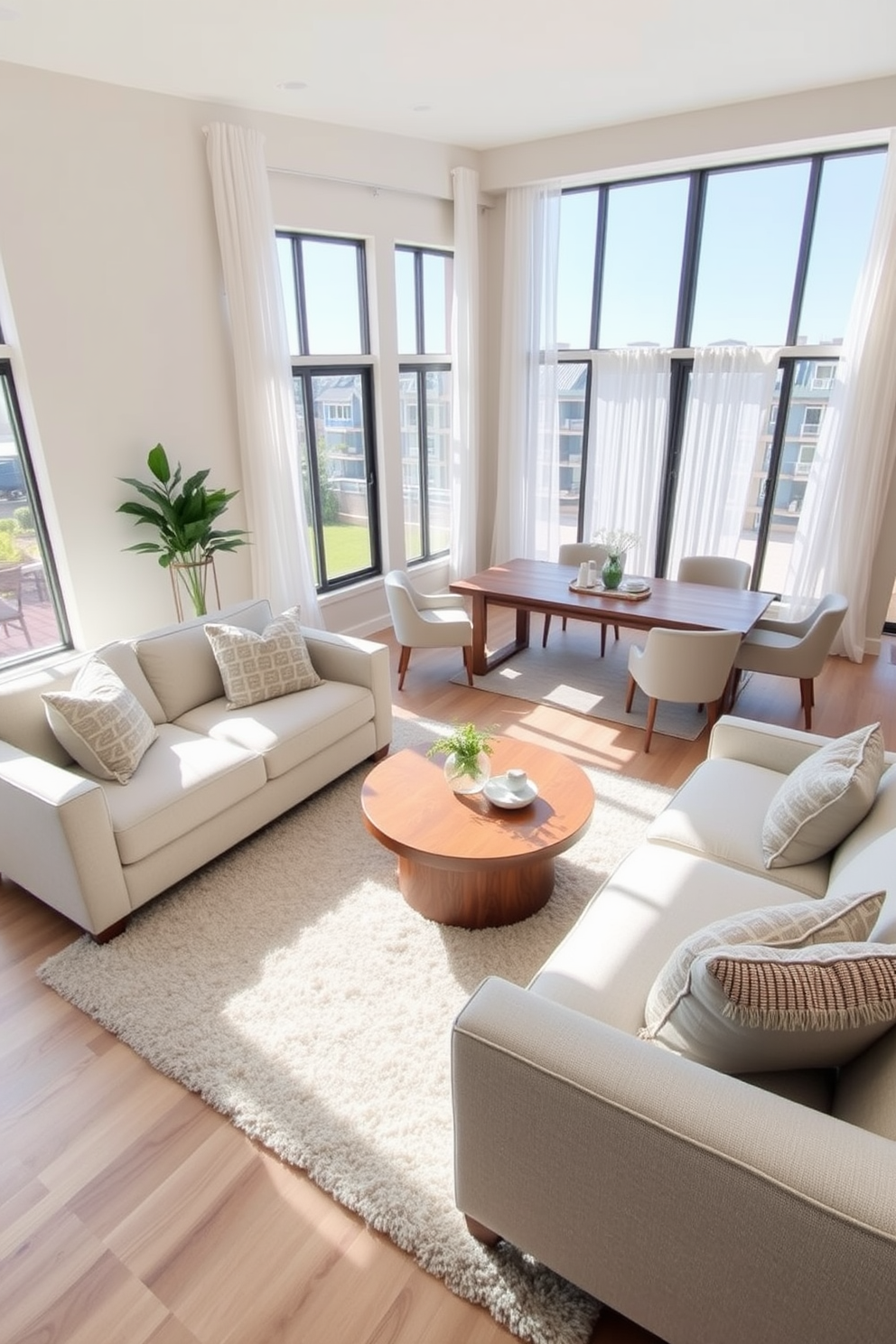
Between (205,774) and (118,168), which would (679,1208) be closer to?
(205,774)

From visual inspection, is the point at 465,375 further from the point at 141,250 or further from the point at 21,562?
the point at 21,562

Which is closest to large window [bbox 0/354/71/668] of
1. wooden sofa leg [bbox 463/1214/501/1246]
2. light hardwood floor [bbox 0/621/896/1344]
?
light hardwood floor [bbox 0/621/896/1344]

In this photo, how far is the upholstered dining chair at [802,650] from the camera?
160 inches

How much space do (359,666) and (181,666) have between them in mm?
858

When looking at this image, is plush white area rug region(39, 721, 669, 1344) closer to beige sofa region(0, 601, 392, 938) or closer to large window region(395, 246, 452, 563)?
beige sofa region(0, 601, 392, 938)

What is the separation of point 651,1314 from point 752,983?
0.71 metres

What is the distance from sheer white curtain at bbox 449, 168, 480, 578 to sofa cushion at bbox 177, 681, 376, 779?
3096mm

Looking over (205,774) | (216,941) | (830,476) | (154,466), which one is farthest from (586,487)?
(216,941)

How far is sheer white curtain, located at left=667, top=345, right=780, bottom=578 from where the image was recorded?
529cm

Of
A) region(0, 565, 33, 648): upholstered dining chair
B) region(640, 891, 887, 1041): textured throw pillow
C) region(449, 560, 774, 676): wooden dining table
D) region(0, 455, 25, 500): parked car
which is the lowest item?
region(449, 560, 774, 676): wooden dining table

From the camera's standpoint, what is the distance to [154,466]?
4.01m

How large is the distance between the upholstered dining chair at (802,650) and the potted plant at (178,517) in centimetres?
304

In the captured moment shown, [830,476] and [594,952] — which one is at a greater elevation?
[830,476]

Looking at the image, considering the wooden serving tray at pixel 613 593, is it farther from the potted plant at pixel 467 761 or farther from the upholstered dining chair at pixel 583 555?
the potted plant at pixel 467 761
